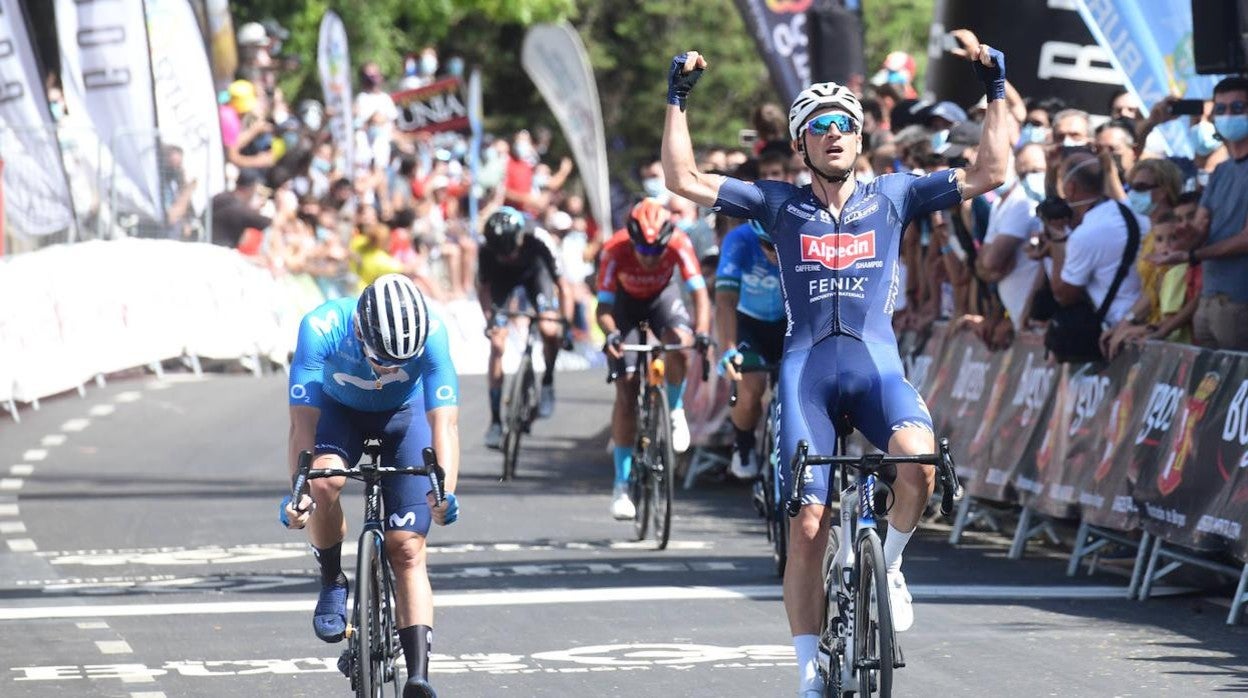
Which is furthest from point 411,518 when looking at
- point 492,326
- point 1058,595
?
point 492,326

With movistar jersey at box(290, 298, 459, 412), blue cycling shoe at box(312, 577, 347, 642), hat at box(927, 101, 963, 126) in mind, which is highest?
hat at box(927, 101, 963, 126)

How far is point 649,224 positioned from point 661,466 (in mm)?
1456

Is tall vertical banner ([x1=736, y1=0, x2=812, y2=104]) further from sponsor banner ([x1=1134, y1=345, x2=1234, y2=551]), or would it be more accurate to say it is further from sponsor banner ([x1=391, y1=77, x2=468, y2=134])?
sponsor banner ([x1=391, y1=77, x2=468, y2=134])

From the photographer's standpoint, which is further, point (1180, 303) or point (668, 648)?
point (1180, 303)

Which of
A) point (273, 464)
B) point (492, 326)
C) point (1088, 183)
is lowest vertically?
point (273, 464)

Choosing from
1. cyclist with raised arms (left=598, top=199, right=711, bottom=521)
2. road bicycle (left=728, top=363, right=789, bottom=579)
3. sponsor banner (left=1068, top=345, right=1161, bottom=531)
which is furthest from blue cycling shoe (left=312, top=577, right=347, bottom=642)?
cyclist with raised arms (left=598, top=199, right=711, bottom=521)

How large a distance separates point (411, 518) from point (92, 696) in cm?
170

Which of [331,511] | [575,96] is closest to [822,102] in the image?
[331,511]

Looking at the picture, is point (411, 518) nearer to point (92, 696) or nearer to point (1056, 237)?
point (92, 696)

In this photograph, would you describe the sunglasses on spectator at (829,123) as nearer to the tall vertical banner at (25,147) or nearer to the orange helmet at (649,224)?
the orange helmet at (649,224)

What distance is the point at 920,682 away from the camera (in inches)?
368

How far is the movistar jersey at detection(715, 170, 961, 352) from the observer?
8.41m

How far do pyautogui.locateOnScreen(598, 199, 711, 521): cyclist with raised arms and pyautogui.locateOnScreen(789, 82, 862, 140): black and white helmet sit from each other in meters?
5.89

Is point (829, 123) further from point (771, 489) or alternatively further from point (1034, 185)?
point (1034, 185)
